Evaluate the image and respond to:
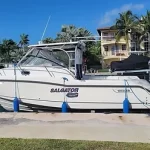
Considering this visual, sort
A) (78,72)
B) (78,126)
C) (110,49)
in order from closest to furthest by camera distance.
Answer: (78,126)
(78,72)
(110,49)

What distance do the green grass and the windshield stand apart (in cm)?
491

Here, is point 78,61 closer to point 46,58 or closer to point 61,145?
point 46,58

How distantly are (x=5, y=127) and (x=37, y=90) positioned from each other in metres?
2.79

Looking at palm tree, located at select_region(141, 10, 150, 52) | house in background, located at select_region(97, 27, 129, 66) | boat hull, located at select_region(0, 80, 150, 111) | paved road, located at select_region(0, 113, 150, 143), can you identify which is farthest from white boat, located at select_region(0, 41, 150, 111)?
house in background, located at select_region(97, 27, 129, 66)

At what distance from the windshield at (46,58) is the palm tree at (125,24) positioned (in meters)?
41.8

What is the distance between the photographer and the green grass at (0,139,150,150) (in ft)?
17.6

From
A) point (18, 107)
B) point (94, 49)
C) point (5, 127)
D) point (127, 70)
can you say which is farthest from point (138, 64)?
point (94, 49)

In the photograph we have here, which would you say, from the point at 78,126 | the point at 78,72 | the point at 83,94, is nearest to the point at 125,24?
the point at 78,72

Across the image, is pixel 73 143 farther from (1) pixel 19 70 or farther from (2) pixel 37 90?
(1) pixel 19 70

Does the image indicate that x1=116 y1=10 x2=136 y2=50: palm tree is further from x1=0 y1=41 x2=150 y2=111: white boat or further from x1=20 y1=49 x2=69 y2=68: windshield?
x1=0 y1=41 x2=150 y2=111: white boat

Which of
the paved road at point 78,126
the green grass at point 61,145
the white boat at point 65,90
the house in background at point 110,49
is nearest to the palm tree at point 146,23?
the house in background at point 110,49

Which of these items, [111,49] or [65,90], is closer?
[65,90]

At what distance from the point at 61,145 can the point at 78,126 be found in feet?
5.56

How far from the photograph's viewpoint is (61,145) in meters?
5.58
